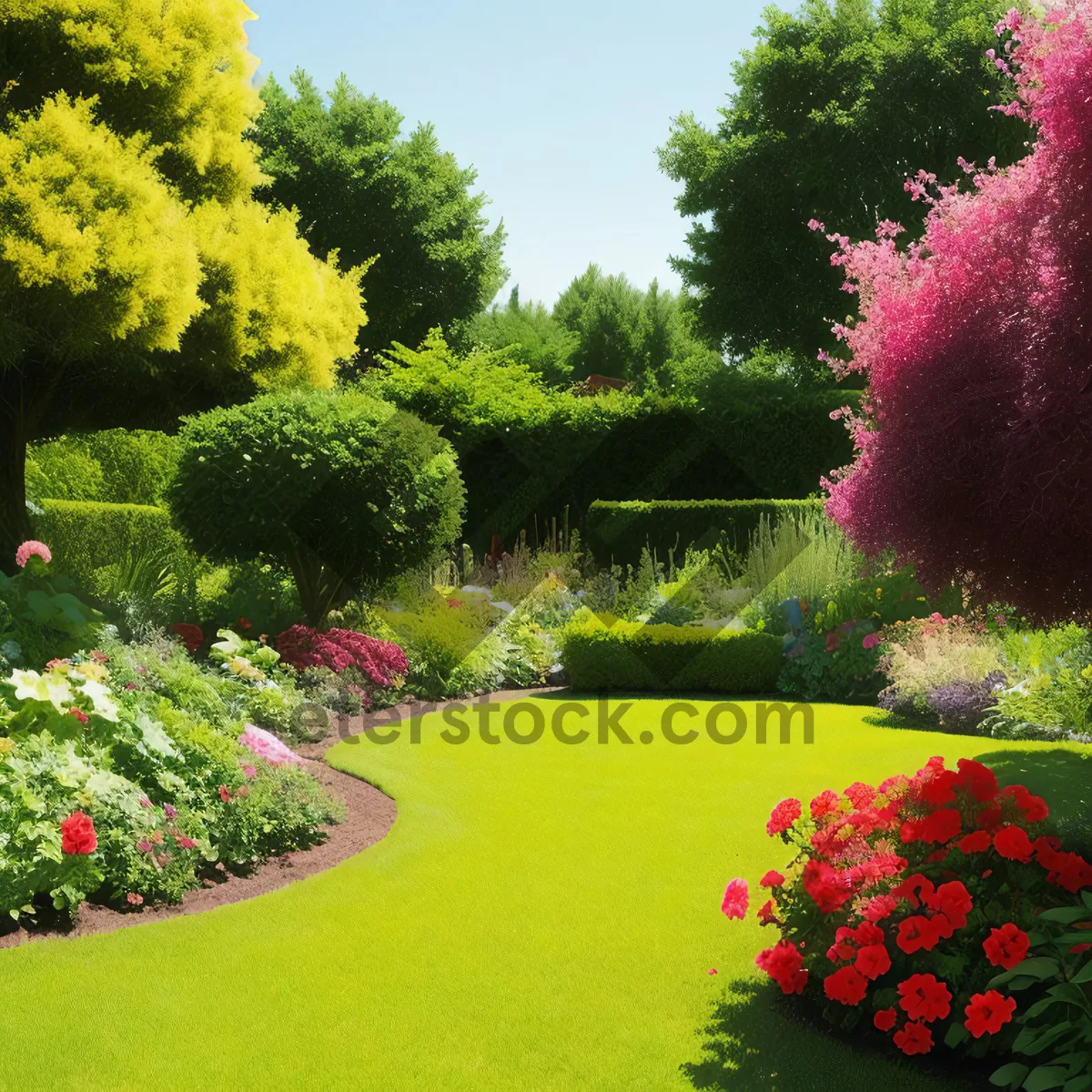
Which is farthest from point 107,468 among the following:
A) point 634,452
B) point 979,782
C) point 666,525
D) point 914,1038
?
point 914,1038

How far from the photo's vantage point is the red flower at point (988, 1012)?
2787 mm

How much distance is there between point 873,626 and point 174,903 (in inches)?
284

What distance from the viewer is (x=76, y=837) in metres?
4.12

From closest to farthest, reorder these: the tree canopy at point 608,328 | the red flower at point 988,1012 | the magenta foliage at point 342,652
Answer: the red flower at point 988,1012 < the magenta foliage at point 342,652 < the tree canopy at point 608,328

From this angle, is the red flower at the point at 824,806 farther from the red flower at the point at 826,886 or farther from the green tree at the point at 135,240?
the green tree at the point at 135,240

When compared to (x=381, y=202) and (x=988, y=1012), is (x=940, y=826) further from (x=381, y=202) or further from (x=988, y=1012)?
(x=381, y=202)

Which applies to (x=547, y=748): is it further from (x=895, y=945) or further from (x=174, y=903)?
(x=895, y=945)

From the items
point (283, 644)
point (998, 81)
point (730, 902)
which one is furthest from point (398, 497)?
point (998, 81)

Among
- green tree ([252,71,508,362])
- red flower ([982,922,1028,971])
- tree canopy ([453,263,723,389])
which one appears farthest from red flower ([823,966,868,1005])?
tree canopy ([453,263,723,389])

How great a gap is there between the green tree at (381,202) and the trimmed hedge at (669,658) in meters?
19.8

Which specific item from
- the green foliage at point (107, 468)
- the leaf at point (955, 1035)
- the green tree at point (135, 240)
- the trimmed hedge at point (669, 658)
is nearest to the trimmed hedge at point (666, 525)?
the trimmed hedge at point (669, 658)

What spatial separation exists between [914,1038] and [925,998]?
0.36 ft

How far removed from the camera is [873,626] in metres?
9.94

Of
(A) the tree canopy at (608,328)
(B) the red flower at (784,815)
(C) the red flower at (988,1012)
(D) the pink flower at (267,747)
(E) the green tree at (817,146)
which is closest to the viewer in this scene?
(C) the red flower at (988,1012)
